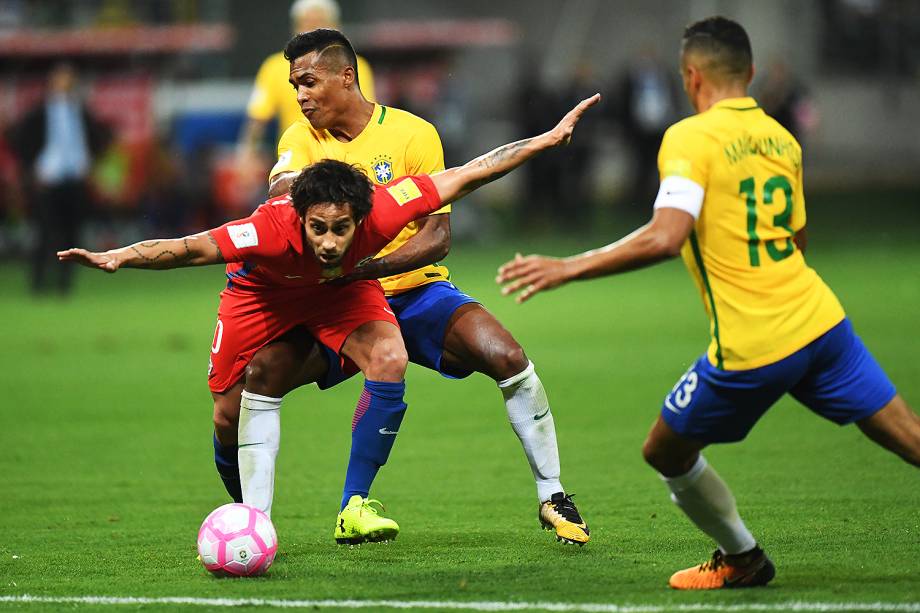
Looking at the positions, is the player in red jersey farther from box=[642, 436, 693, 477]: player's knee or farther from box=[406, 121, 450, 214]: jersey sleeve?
box=[642, 436, 693, 477]: player's knee

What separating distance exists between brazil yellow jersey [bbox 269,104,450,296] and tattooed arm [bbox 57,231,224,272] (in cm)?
126

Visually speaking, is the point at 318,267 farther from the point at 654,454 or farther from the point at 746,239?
the point at 746,239

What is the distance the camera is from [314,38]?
7043 mm

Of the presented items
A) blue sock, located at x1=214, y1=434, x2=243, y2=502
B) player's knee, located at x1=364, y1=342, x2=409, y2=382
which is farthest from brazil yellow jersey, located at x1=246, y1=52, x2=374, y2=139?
player's knee, located at x1=364, y1=342, x2=409, y2=382

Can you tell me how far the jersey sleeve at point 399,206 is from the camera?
624 cm

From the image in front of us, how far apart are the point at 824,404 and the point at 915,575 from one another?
810 mm

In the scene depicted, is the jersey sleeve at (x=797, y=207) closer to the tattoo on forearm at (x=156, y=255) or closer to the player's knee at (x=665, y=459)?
the player's knee at (x=665, y=459)

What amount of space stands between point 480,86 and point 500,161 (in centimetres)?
2496

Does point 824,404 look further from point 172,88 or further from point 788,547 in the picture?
point 172,88

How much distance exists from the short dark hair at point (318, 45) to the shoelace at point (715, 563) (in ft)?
9.92

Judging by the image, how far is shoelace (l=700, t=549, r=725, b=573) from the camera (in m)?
5.61

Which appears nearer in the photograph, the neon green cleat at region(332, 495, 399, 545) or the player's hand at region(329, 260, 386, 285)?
the neon green cleat at region(332, 495, 399, 545)

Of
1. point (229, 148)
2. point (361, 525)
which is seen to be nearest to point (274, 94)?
point (361, 525)

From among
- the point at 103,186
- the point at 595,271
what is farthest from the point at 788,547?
the point at 103,186
